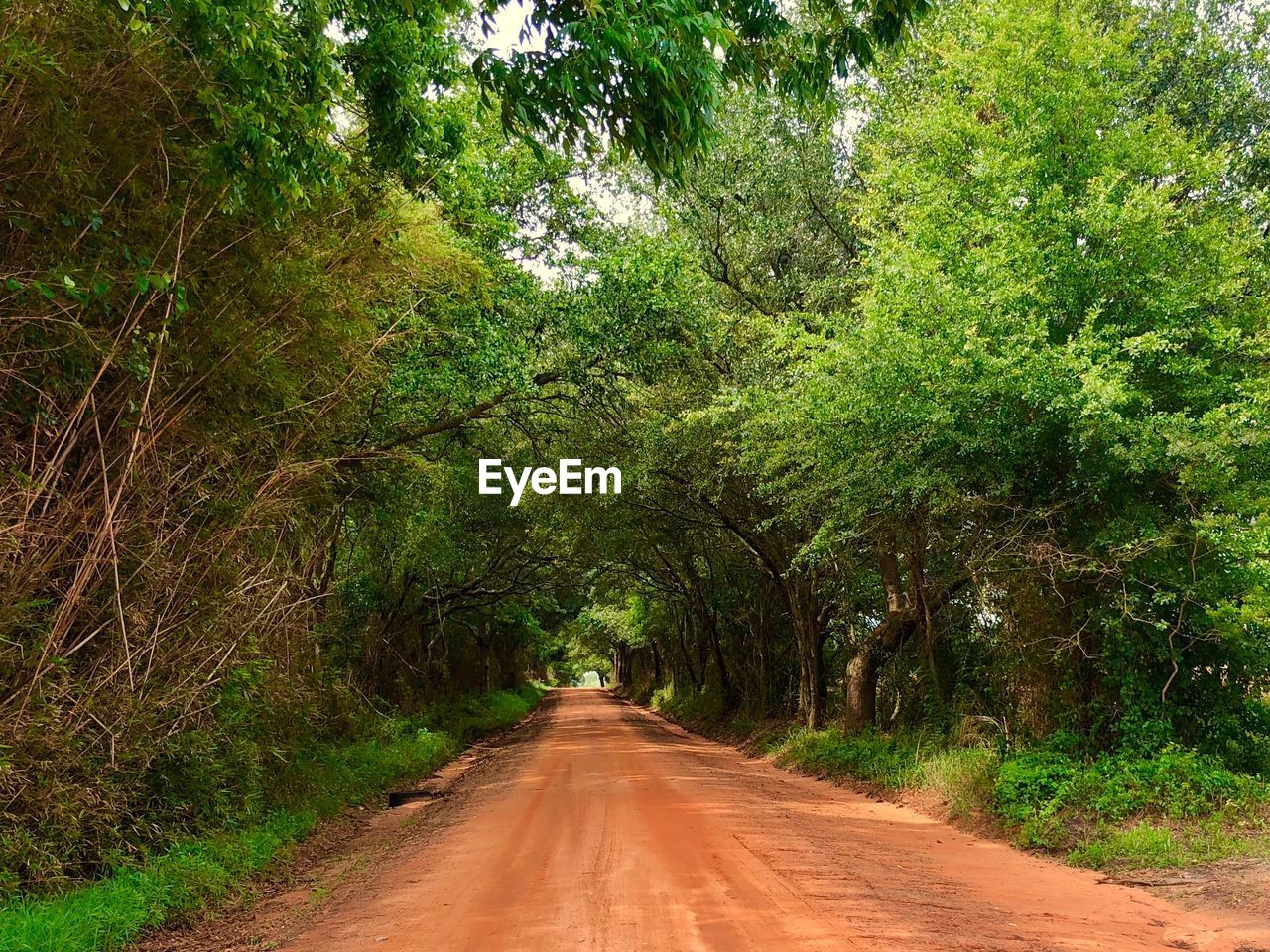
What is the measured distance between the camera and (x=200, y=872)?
23.5 feet

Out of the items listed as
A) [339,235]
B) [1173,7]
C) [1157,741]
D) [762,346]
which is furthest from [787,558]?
[339,235]

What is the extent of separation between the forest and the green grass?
0.25 metres

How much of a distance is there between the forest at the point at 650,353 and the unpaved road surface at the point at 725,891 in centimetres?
183

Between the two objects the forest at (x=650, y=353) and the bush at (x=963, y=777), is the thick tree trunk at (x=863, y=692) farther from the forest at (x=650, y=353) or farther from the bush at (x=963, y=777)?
the bush at (x=963, y=777)

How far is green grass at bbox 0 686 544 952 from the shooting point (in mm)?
5336

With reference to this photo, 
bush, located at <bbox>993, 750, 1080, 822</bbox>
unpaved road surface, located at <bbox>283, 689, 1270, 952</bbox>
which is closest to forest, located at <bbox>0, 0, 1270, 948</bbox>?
bush, located at <bbox>993, 750, 1080, 822</bbox>

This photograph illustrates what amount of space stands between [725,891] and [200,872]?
4.40 meters

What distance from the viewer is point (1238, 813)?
8211 millimetres

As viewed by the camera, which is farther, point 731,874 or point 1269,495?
point 1269,495

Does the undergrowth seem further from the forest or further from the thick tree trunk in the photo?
the thick tree trunk

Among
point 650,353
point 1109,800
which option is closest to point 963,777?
point 1109,800

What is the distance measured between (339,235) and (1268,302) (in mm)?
10492

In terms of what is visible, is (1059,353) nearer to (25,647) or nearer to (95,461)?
(95,461)

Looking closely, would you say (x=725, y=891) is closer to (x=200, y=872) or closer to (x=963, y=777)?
(x=200, y=872)
